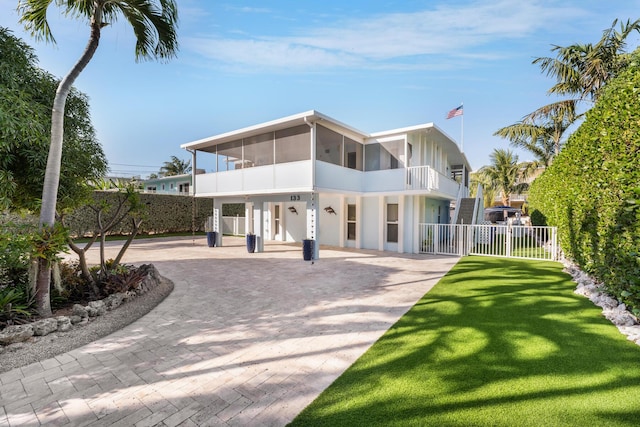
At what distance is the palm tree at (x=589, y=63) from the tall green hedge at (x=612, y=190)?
914 cm

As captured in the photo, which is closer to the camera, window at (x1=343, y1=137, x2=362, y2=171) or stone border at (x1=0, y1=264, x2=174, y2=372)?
stone border at (x1=0, y1=264, x2=174, y2=372)

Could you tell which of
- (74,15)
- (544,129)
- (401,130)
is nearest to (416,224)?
(401,130)

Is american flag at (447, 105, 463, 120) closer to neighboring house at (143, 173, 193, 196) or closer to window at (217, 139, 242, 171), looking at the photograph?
window at (217, 139, 242, 171)

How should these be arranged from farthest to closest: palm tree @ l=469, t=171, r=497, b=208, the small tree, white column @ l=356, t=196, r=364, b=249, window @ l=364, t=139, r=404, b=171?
palm tree @ l=469, t=171, r=497, b=208 → white column @ l=356, t=196, r=364, b=249 → window @ l=364, t=139, r=404, b=171 → the small tree

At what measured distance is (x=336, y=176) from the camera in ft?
36.7

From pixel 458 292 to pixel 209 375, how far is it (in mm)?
5371

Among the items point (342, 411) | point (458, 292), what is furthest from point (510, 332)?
point (342, 411)

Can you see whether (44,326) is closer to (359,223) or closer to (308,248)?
(308,248)

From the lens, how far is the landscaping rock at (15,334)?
3656 mm

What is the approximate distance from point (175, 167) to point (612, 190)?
5616cm

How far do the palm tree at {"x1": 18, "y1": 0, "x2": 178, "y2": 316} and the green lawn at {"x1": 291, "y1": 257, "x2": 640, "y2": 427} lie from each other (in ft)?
16.0

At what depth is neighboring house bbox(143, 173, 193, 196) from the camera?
2992 cm

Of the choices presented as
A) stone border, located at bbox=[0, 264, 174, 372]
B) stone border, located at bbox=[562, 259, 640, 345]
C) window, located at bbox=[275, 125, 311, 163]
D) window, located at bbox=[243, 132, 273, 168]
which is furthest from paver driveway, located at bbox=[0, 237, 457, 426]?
window, located at bbox=[243, 132, 273, 168]

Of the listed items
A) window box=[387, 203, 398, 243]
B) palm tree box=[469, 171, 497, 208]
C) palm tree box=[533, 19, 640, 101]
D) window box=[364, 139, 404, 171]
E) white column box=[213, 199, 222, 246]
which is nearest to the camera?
palm tree box=[533, 19, 640, 101]
